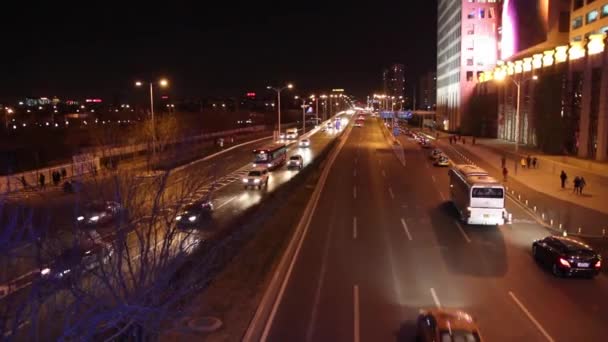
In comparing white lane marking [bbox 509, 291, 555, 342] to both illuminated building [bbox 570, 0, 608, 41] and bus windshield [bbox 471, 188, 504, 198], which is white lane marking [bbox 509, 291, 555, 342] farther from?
illuminated building [bbox 570, 0, 608, 41]

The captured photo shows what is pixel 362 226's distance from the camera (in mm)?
25047

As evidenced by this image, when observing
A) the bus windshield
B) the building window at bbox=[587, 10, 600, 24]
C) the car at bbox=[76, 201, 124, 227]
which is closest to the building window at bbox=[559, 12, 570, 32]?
the building window at bbox=[587, 10, 600, 24]

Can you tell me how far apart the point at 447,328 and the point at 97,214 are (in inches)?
369

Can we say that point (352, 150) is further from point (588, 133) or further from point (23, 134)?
point (23, 134)

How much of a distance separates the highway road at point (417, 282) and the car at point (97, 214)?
489cm

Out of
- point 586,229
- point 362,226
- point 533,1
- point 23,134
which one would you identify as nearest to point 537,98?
point 533,1

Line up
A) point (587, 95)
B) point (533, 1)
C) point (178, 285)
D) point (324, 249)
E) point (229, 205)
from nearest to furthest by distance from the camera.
Result: point (178, 285) → point (324, 249) → point (229, 205) → point (587, 95) → point (533, 1)

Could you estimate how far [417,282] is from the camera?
17156 millimetres

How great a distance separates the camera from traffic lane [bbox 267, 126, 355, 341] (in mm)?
13375

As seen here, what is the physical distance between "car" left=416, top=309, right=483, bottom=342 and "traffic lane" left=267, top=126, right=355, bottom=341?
193cm

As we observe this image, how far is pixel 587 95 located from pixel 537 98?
1128 cm

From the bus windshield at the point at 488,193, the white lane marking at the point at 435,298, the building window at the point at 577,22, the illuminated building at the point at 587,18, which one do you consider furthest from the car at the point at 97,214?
the building window at the point at 577,22

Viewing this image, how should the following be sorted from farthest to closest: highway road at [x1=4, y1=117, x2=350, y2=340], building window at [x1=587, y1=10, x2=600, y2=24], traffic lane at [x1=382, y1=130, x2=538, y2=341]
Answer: building window at [x1=587, y1=10, x2=600, y2=24] < highway road at [x1=4, y1=117, x2=350, y2=340] < traffic lane at [x1=382, y1=130, x2=538, y2=341]

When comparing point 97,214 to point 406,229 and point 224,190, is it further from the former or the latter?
point 224,190
